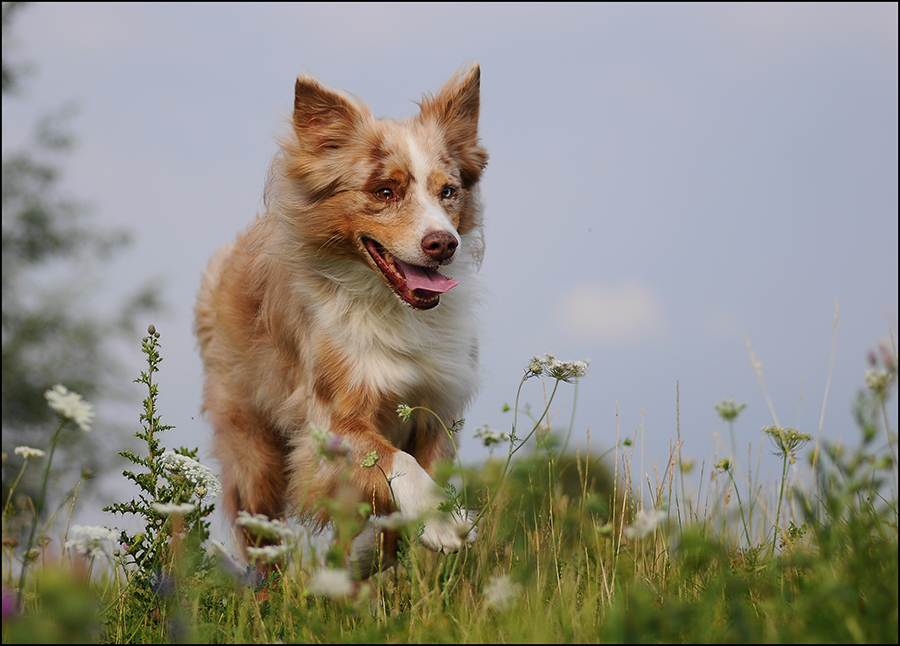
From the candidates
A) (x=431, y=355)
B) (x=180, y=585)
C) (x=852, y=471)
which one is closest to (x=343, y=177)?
(x=431, y=355)

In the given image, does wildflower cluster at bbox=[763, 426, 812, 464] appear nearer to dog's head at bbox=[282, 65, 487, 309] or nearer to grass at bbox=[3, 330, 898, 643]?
grass at bbox=[3, 330, 898, 643]

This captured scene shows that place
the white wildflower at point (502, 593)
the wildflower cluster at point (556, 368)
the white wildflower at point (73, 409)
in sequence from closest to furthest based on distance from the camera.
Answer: the white wildflower at point (73, 409)
the white wildflower at point (502, 593)
the wildflower cluster at point (556, 368)

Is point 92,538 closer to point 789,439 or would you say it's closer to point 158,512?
point 158,512

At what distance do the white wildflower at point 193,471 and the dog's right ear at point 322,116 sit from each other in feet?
7.08

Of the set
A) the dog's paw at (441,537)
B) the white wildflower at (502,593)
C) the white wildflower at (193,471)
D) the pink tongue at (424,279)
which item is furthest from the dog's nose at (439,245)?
the white wildflower at (502,593)

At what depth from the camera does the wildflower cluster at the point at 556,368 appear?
3.36 m

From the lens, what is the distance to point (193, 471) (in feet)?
9.58

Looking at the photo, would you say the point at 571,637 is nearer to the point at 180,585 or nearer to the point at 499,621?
the point at 499,621

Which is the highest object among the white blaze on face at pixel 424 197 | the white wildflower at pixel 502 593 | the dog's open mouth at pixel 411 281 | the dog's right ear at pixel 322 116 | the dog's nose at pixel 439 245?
the dog's right ear at pixel 322 116

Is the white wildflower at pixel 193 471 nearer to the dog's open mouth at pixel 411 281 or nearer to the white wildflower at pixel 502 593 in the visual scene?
the white wildflower at pixel 502 593

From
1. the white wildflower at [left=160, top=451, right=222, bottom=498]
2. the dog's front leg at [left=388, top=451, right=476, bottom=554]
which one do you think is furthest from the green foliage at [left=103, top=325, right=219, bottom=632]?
the dog's front leg at [left=388, top=451, right=476, bottom=554]

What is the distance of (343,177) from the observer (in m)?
4.41

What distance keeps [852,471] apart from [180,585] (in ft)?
7.48

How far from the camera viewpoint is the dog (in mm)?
4180
